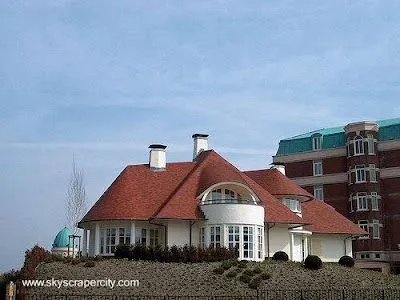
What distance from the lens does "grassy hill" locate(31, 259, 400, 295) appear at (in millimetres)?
31375

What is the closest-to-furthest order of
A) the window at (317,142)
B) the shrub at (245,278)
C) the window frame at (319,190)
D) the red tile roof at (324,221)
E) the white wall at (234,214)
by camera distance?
1. the shrub at (245,278)
2. the white wall at (234,214)
3. the red tile roof at (324,221)
4. the window frame at (319,190)
5. the window at (317,142)

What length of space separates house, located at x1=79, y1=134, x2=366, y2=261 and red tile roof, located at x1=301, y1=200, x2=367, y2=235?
170 mm

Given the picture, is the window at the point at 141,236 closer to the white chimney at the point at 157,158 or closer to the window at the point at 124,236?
the window at the point at 124,236

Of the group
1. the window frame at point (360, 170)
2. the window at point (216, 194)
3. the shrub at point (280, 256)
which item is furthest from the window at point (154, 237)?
the window frame at point (360, 170)

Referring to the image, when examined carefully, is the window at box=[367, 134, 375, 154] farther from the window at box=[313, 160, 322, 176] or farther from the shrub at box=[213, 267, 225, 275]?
the shrub at box=[213, 267, 225, 275]

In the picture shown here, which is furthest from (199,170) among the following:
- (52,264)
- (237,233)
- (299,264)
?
(52,264)

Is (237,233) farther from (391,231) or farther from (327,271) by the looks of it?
(391,231)

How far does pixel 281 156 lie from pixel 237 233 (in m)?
30.4

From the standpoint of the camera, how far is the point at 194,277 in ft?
110

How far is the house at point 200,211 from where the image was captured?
4047 centimetres

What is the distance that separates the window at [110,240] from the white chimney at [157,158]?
6.40m

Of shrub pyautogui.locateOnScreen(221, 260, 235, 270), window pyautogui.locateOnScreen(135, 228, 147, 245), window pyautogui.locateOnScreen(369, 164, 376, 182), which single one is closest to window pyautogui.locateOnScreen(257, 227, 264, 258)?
shrub pyautogui.locateOnScreen(221, 260, 235, 270)

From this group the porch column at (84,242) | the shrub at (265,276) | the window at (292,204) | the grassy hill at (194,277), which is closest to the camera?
the grassy hill at (194,277)

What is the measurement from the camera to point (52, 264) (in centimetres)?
3619
